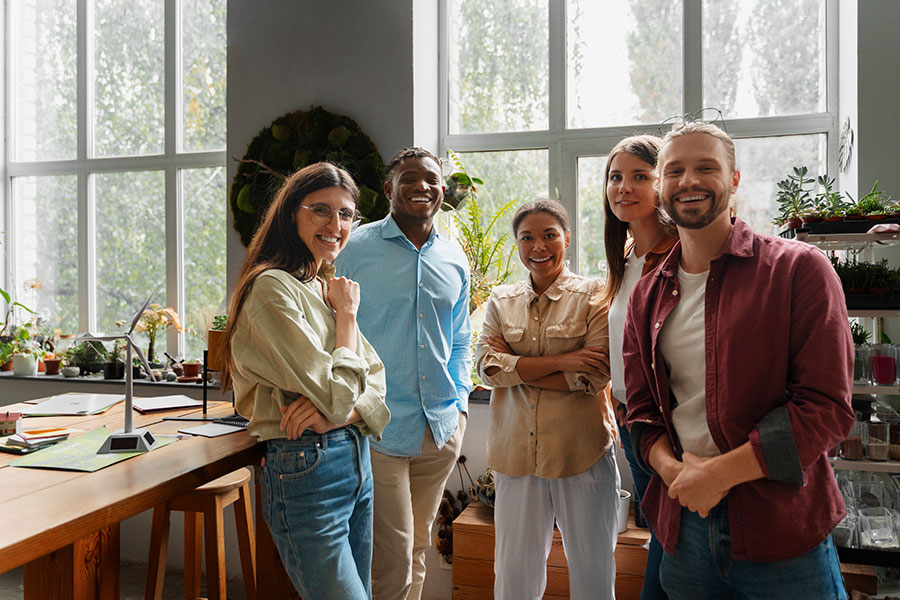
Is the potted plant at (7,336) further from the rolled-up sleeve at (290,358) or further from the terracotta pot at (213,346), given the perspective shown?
the rolled-up sleeve at (290,358)

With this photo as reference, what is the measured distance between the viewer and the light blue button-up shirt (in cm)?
209

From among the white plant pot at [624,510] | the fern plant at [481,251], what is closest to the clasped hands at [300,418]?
the white plant pot at [624,510]

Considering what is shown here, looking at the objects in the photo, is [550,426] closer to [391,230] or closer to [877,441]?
[391,230]

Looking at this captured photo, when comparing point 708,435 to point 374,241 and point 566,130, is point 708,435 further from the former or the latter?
point 566,130

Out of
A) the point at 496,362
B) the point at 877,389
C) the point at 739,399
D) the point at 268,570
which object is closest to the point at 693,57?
the point at 877,389

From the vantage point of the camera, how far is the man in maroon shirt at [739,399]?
48.8 inches

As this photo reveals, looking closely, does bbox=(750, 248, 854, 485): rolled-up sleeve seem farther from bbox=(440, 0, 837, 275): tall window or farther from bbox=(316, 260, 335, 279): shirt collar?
bbox=(440, 0, 837, 275): tall window

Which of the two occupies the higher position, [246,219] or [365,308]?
[246,219]

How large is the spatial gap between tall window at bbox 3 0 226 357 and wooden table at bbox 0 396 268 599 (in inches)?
78.9

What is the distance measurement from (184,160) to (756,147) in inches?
120

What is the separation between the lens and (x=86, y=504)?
52.9 inches

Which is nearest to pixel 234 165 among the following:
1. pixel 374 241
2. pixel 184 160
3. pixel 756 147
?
pixel 184 160

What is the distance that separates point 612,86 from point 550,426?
1999mm

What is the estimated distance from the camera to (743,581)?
1293mm
